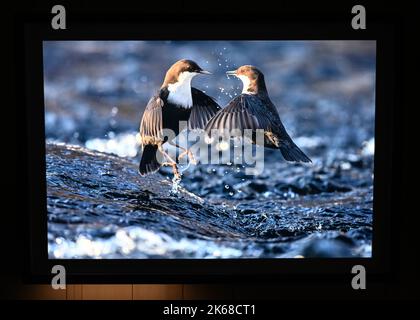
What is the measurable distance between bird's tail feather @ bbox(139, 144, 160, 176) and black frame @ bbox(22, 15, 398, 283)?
405mm

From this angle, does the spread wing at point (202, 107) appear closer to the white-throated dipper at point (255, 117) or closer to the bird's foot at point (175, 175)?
the white-throated dipper at point (255, 117)

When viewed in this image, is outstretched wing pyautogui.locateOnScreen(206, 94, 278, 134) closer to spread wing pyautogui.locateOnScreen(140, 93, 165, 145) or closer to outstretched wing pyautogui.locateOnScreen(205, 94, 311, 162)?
outstretched wing pyautogui.locateOnScreen(205, 94, 311, 162)

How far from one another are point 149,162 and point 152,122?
18 cm

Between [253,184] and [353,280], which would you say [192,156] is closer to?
[253,184]

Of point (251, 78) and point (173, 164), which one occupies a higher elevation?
point (251, 78)

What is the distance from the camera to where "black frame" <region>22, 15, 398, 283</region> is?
2658mm

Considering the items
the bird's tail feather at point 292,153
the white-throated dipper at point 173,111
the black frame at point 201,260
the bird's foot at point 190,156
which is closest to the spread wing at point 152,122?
the white-throated dipper at point 173,111

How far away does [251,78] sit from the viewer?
2705 mm

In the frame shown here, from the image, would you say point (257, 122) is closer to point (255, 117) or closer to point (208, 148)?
point (255, 117)

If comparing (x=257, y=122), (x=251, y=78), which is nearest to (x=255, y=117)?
(x=257, y=122)

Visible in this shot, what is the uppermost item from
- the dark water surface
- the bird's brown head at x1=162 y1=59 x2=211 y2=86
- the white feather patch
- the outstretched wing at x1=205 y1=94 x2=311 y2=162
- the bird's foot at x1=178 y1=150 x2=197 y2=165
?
the bird's brown head at x1=162 y1=59 x2=211 y2=86

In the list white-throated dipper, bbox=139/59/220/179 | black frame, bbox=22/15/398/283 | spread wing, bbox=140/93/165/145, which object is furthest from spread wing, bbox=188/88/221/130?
black frame, bbox=22/15/398/283
